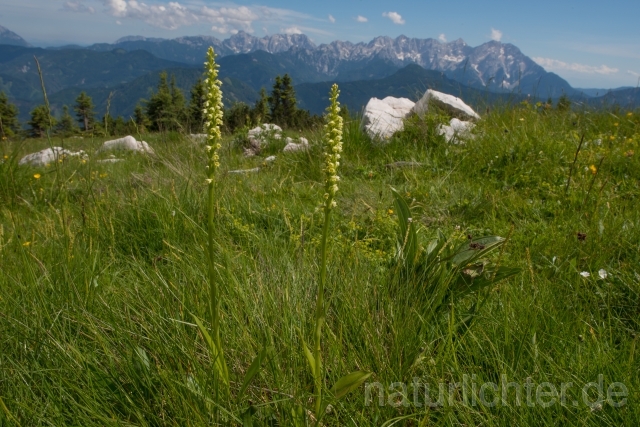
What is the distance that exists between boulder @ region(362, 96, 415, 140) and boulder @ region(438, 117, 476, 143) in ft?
2.63

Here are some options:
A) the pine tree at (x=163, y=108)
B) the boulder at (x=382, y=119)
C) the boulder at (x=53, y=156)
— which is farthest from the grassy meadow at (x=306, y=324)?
the pine tree at (x=163, y=108)

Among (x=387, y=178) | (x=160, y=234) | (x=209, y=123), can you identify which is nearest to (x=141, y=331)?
(x=209, y=123)

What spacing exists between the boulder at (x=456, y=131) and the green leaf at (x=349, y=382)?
5.52 meters

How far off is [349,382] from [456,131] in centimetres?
580

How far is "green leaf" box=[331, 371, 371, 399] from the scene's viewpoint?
1.54m

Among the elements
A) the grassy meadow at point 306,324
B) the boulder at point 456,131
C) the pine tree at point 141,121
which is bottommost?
the pine tree at point 141,121

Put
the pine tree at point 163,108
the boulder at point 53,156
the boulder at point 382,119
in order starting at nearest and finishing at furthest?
the boulder at point 53,156
the boulder at point 382,119
the pine tree at point 163,108

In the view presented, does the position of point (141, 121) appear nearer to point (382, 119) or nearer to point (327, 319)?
point (382, 119)

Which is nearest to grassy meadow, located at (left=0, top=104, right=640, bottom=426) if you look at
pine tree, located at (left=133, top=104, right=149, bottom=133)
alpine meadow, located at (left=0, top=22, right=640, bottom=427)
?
alpine meadow, located at (left=0, top=22, right=640, bottom=427)

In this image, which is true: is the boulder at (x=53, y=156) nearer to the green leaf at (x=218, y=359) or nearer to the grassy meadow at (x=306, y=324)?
the grassy meadow at (x=306, y=324)

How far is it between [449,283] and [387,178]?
340cm

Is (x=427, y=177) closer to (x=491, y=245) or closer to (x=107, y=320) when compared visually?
(x=491, y=245)

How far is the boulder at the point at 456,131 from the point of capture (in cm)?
659

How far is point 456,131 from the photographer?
666 cm
